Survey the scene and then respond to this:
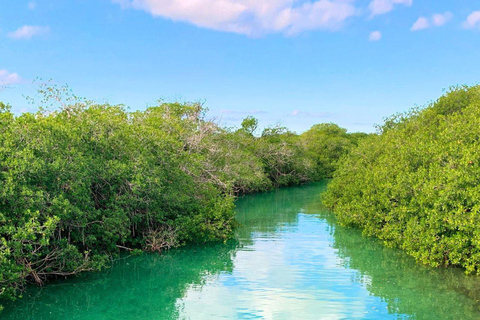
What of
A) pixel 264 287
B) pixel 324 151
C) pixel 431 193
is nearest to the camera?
pixel 264 287

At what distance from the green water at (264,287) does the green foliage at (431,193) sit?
738 millimetres

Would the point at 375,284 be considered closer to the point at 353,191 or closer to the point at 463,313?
the point at 463,313

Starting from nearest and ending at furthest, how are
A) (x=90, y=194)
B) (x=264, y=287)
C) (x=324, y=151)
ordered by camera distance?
(x=264, y=287) < (x=90, y=194) < (x=324, y=151)

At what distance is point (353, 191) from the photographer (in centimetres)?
1969

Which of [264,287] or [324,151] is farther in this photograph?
[324,151]

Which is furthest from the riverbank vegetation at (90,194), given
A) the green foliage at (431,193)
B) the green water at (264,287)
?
the green foliage at (431,193)

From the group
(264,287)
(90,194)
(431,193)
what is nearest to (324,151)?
(431,193)

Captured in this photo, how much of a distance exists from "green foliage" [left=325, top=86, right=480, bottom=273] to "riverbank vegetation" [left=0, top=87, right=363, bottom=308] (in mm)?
5523

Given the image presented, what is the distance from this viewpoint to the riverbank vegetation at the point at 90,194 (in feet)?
33.1

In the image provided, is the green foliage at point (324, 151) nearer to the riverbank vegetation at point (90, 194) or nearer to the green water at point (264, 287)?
the riverbank vegetation at point (90, 194)

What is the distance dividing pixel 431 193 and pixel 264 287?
17.9 feet

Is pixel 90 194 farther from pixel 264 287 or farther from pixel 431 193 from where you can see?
pixel 431 193

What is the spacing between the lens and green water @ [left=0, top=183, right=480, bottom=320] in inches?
382

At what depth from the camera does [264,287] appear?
11.3 meters
